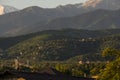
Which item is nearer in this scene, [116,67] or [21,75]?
[116,67]

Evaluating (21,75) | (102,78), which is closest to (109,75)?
(102,78)

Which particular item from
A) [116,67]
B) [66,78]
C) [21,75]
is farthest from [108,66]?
[66,78]

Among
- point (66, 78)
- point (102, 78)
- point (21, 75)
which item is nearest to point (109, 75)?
point (102, 78)

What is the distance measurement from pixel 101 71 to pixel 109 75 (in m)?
0.98

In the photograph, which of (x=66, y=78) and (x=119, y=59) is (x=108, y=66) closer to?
(x=119, y=59)

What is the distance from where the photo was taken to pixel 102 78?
43500 mm

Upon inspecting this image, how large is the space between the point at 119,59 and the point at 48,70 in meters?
73.0

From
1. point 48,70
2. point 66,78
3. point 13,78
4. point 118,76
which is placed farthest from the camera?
point 48,70

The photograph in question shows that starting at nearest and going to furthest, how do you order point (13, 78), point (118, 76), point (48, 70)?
1. point (118, 76)
2. point (13, 78)
3. point (48, 70)

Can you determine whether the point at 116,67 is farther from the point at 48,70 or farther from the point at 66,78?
the point at 48,70

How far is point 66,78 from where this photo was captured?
77000 millimetres

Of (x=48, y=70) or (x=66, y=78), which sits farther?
(x=48, y=70)

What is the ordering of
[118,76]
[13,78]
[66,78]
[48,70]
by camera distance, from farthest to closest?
1. [48,70]
2. [66,78]
3. [13,78]
4. [118,76]

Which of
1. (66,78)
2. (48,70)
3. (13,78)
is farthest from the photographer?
(48,70)
